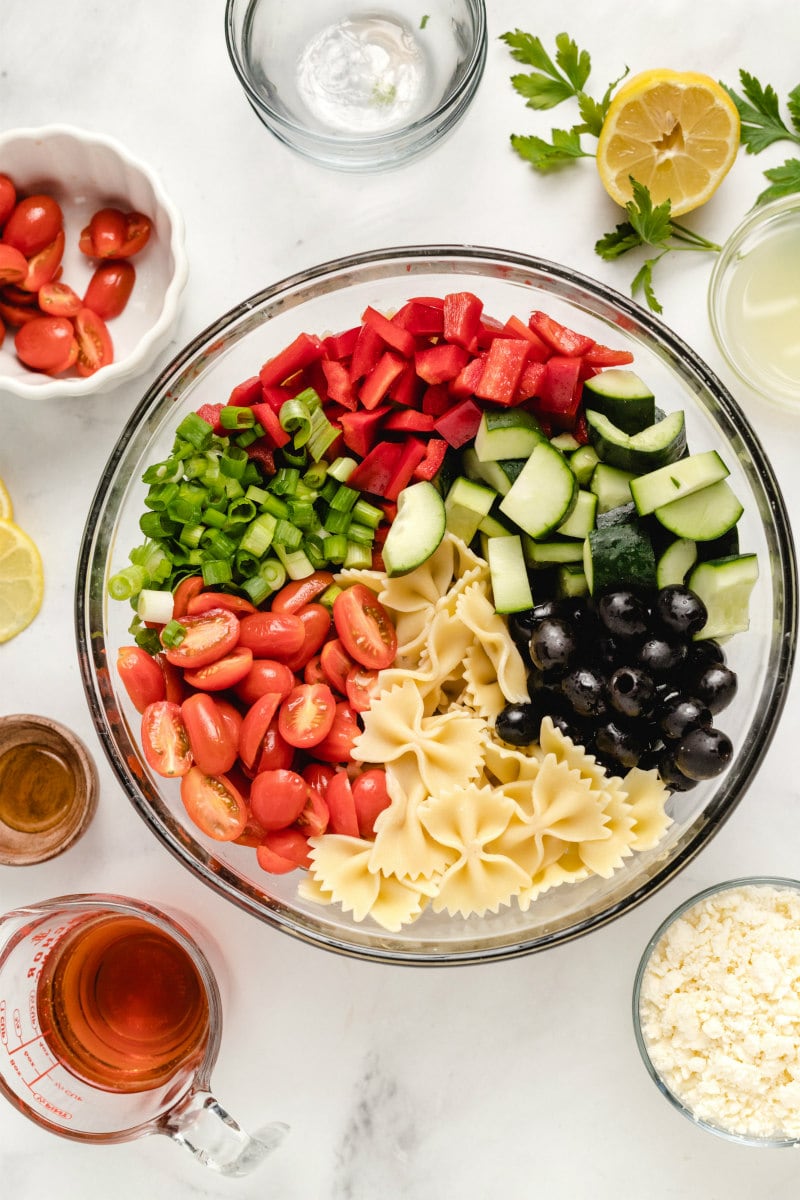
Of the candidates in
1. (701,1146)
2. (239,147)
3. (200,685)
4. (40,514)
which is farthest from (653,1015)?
(239,147)

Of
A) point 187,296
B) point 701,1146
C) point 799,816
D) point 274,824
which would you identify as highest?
point 187,296

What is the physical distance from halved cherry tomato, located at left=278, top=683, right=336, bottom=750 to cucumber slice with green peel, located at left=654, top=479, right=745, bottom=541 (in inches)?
36.1

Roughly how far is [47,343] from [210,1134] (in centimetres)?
218

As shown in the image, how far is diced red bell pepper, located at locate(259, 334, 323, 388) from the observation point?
2580mm

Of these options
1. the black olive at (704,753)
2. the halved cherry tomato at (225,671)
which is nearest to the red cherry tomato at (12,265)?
the halved cherry tomato at (225,671)

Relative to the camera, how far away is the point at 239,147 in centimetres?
297

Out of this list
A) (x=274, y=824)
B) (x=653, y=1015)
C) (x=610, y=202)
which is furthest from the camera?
(x=610, y=202)

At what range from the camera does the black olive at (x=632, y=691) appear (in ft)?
7.32

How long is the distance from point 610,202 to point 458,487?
101 cm

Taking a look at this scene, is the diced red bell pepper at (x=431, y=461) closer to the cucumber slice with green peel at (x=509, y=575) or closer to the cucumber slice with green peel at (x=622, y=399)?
the cucumber slice with green peel at (x=509, y=575)

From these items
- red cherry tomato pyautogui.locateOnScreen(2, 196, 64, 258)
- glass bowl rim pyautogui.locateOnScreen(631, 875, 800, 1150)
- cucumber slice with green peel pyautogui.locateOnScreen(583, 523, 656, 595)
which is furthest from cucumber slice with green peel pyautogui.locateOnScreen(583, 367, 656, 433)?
red cherry tomato pyautogui.locateOnScreen(2, 196, 64, 258)

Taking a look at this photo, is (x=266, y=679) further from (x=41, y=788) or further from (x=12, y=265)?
(x=12, y=265)

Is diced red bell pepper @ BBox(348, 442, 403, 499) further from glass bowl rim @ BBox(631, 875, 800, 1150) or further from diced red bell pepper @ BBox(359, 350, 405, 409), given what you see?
glass bowl rim @ BBox(631, 875, 800, 1150)

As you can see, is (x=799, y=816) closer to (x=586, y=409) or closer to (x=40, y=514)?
(x=586, y=409)
